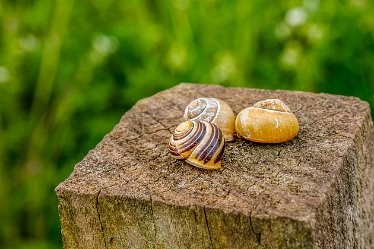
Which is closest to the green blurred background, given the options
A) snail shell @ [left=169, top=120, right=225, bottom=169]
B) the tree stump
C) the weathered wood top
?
the weathered wood top

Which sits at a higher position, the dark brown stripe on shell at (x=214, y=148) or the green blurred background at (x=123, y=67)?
the dark brown stripe on shell at (x=214, y=148)

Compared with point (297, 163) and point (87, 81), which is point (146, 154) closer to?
point (297, 163)

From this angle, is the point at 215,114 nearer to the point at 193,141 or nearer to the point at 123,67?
the point at 193,141

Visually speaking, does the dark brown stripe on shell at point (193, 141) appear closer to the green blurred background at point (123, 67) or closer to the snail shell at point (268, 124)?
the snail shell at point (268, 124)

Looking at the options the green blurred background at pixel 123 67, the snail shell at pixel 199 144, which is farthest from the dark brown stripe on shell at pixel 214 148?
the green blurred background at pixel 123 67

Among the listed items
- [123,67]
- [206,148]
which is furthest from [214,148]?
[123,67]

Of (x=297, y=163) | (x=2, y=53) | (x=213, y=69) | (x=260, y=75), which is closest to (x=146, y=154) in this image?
(x=297, y=163)

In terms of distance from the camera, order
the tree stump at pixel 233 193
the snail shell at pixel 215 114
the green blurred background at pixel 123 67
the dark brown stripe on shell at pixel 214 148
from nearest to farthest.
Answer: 1. the tree stump at pixel 233 193
2. the dark brown stripe on shell at pixel 214 148
3. the snail shell at pixel 215 114
4. the green blurred background at pixel 123 67
